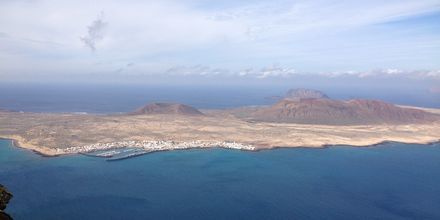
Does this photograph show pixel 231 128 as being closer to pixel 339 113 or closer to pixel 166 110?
pixel 166 110

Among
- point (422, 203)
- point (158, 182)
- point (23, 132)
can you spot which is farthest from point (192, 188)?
point (23, 132)

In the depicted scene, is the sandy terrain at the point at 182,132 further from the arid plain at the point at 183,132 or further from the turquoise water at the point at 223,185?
the turquoise water at the point at 223,185

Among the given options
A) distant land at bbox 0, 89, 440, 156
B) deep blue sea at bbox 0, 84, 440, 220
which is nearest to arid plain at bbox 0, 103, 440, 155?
distant land at bbox 0, 89, 440, 156

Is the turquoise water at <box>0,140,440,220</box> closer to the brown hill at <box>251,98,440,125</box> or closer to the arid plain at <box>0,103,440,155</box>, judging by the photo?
the arid plain at <box>0,103,440,155</box>

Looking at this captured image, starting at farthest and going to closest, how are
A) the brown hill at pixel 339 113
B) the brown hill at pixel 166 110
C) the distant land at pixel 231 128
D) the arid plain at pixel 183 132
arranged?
the brown hill at pixel 166 110
the brown hill at pixel 339 113
the arid plain at pixel 183 132
the distant land at pixel 231 128

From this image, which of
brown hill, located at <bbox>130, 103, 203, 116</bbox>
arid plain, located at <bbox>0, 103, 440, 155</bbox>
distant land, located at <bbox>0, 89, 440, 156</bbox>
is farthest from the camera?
brown hill, located at <bbox>130, 103, 203, 116</bbox>

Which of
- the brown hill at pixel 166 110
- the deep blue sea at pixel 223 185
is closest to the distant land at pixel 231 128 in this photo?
the brown hill at pixel 166 110
